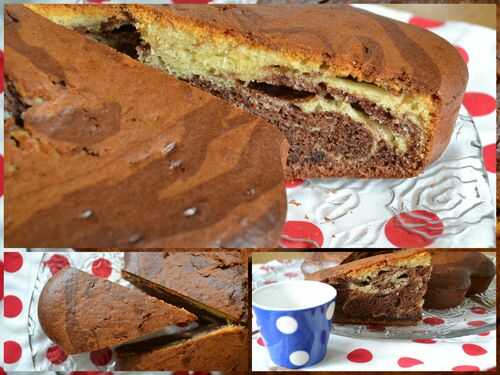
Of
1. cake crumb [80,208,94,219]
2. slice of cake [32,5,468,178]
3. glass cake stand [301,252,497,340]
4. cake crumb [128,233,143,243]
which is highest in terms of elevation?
slice of cake [32,5,468,178]

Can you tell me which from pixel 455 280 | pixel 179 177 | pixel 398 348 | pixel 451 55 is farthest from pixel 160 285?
pixel 451 55

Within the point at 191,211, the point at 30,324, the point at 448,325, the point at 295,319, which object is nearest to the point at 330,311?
the point at 295,319

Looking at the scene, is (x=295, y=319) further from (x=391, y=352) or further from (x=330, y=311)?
(x=391, y=352)

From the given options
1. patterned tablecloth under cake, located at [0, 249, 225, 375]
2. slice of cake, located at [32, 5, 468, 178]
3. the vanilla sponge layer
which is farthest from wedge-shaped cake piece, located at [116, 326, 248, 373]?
the vanilla sponge layer

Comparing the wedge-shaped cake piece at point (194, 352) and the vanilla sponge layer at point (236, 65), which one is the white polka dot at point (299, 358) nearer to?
the wedge-shaped cake piece at point (194, 352)

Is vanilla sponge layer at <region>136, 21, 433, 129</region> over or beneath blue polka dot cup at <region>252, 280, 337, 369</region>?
over

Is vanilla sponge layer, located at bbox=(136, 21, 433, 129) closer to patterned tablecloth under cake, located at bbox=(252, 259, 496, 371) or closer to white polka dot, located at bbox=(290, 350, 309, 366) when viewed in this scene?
patterned tablecloth under cake, located at bbox=(252, 259, 496, 371)

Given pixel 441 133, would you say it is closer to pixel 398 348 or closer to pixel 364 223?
pixel 364 223
